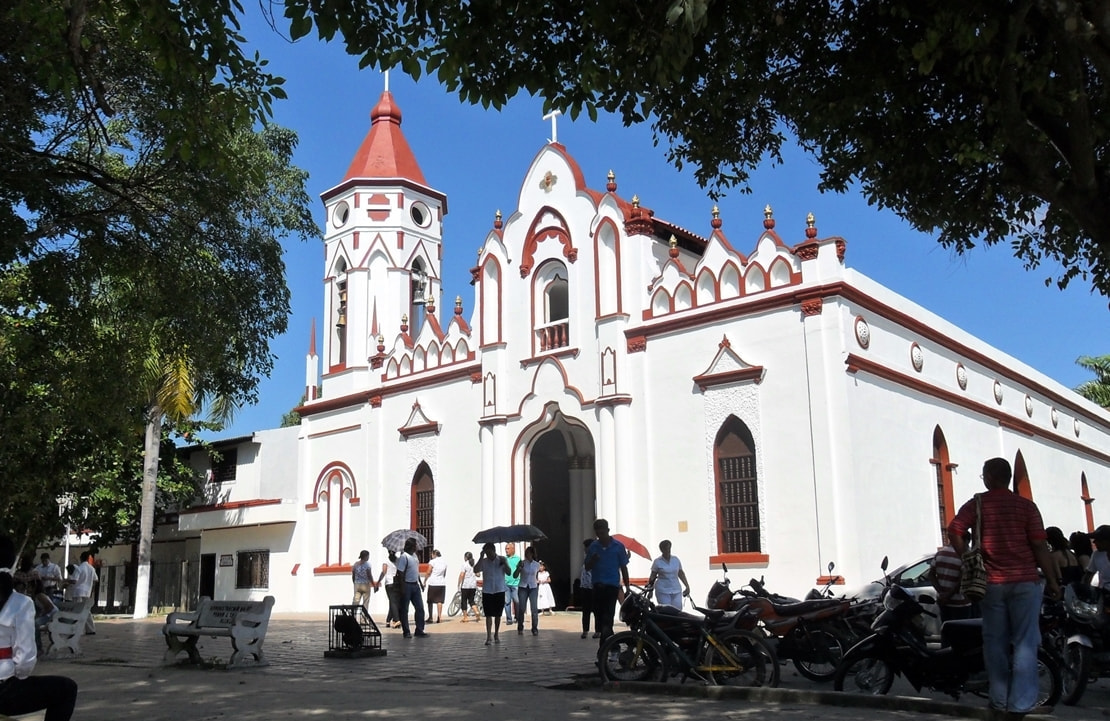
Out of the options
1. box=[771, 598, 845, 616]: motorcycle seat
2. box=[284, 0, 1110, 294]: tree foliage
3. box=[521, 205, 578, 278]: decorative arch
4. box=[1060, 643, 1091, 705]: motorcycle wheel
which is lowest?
box=[1060, 643, 1091, 705]: motorcycle wheel

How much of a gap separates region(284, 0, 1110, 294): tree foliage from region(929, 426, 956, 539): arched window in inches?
462

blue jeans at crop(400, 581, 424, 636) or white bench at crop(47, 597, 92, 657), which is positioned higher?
blue jeans at crop(400, 581, 424, 636)

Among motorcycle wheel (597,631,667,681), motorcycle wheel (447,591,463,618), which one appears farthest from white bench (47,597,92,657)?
motorcycle wheel (447,591,463,618)

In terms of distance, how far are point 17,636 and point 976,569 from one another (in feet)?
20.0

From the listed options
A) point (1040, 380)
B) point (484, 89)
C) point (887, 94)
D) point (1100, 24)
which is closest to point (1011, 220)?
point (887, 94)

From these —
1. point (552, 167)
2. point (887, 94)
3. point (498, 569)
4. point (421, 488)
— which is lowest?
point (498, 569)

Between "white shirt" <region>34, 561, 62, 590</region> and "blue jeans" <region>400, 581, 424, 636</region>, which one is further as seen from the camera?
"white shirt" <region>34, 561, 62, 590</region>

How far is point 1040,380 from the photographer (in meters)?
28.7

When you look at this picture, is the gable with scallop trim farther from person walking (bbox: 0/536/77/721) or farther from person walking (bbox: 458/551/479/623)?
person walking (bbox: 0/536/77/721)

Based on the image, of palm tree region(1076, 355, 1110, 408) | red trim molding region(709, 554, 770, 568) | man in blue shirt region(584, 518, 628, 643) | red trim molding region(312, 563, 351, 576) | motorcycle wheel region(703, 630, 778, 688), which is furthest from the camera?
palm tree region(1076, 355, 1110, 408)

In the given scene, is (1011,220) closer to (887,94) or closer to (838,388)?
(887,94)

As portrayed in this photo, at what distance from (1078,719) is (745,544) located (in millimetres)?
12000

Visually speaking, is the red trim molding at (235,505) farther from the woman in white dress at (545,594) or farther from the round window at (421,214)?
the woman in white dress at (545,594)

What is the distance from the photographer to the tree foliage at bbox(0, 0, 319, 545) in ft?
26.3
